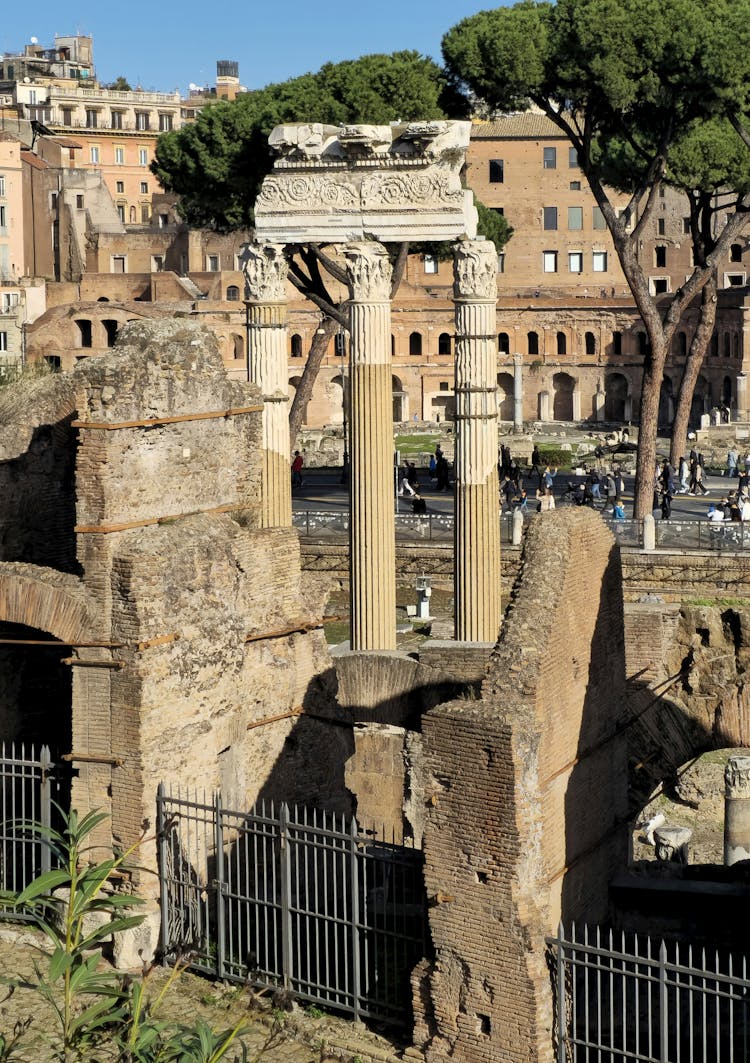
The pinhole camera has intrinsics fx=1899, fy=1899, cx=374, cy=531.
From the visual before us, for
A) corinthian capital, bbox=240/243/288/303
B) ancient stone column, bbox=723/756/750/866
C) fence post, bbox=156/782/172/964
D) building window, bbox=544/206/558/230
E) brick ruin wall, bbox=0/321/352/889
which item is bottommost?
ancient stone column, bbox=723/756/750/866

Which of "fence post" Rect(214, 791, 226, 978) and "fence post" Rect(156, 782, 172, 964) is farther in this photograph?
"fence post" Rect(156, 782, 172, 964)

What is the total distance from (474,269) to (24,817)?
7.15 meters

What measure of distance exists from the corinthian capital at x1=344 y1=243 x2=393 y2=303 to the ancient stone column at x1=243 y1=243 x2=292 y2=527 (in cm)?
89

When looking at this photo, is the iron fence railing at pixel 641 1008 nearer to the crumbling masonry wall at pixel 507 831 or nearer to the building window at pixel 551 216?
the crumbling masonry wall at pixel 507 831

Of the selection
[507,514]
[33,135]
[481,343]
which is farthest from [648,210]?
[33,135]

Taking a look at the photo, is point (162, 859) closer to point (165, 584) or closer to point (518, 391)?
point (165, 584)

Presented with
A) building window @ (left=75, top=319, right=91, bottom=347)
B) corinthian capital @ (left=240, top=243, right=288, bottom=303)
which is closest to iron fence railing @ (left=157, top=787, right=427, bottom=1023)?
corinthian capital @ (left=240, top=243, right=288, bottom=303)

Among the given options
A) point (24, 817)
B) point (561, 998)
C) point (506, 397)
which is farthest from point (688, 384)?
point (506, 397)

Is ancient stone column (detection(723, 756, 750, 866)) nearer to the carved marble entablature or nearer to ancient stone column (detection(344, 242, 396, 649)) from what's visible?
ancient stone column (detection(344, 242, 396, 649))

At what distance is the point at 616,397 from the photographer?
55.0 m

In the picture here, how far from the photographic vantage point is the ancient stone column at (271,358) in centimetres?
1648

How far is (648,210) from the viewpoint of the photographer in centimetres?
2416

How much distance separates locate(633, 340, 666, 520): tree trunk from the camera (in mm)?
23875

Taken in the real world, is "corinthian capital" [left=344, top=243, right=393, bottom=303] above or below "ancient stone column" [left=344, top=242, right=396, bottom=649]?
above
